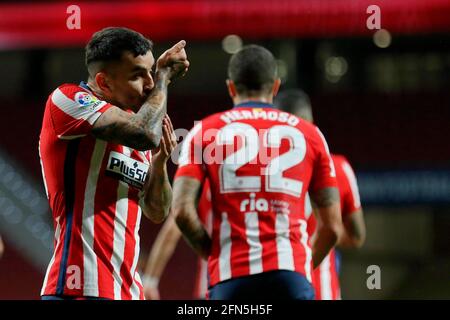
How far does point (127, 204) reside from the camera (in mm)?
3029

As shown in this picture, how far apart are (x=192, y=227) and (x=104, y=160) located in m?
0.80

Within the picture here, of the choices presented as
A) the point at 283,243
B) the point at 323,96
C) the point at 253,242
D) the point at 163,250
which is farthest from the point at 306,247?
the point at 323,96

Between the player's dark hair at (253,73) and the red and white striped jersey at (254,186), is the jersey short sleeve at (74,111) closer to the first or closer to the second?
the red and white striped jersey at (254,186)

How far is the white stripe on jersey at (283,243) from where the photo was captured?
3.60m

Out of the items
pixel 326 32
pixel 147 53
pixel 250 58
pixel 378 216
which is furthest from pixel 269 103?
pixel 378 216

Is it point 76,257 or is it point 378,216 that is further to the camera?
point 378,216

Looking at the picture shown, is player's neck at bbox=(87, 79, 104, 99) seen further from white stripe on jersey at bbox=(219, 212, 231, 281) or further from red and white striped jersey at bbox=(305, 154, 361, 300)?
red and white striped jersey at bbox=(305, 154, 361, 300)

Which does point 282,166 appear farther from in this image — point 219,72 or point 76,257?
point 219,72

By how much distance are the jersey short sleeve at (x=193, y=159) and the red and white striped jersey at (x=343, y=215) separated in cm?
103

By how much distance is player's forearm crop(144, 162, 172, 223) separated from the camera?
3.17 metres

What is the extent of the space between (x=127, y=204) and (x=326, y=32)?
7401 millimetres
